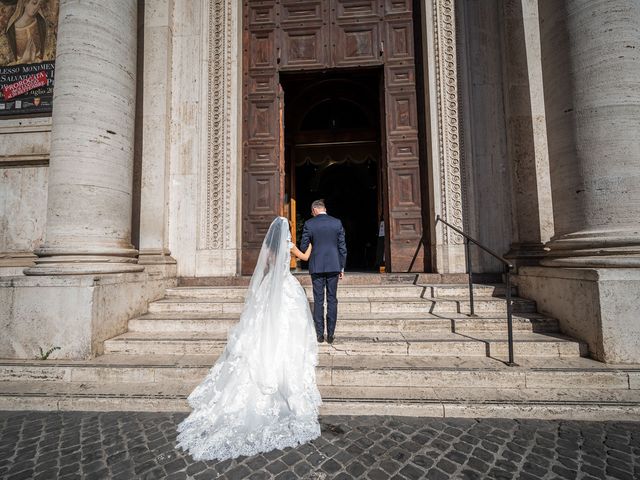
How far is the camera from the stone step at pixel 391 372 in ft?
10.9

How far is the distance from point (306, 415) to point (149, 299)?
3638mm

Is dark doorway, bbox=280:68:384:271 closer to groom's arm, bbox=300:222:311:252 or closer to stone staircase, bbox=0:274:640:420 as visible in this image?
groom's arm, bbox=300:222:311:252

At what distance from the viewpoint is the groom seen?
4152 mm

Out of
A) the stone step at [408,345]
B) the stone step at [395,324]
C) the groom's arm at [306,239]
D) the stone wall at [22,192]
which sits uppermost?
the stone wall at [22,192]

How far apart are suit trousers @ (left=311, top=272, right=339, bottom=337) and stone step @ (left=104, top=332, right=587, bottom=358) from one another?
219 millimetres

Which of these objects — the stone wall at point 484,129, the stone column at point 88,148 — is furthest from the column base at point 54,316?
the stone wall at point 484,129

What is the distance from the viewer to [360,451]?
8.11 ft

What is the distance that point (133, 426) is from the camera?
2887 mm

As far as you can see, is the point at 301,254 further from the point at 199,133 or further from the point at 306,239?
the point at 199,133

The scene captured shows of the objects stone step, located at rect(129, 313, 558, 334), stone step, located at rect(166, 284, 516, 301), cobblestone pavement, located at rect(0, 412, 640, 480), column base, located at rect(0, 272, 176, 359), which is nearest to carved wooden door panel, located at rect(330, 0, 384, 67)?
stone step, located at rect(166, 284, 516, 301)

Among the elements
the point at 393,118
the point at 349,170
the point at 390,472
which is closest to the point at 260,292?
the point at 390,472

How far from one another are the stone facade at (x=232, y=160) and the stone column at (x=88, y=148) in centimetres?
2

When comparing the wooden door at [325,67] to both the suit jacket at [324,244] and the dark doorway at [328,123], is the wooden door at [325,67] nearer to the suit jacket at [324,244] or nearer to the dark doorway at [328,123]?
the dark doorway at [328,123]

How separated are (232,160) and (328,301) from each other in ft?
13.3
